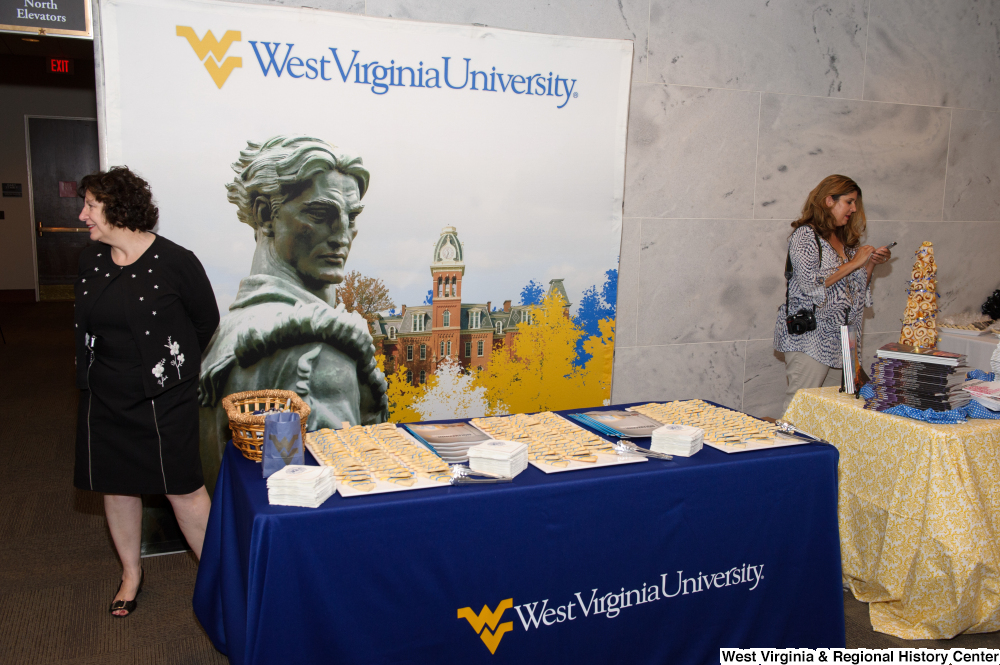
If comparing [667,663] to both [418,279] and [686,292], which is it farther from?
[686,292]

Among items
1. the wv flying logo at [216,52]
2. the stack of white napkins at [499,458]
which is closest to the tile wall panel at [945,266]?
the stack of white napkins at [499,458]

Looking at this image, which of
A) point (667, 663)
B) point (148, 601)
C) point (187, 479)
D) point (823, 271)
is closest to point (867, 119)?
point (823, 271)

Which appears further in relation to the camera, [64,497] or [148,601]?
[64,497]

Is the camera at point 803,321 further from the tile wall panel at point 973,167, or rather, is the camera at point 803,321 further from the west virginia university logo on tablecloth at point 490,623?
the west virginia university logo on tablecloth at point 490,623

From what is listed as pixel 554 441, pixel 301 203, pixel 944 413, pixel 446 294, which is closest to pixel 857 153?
pixel 944 413

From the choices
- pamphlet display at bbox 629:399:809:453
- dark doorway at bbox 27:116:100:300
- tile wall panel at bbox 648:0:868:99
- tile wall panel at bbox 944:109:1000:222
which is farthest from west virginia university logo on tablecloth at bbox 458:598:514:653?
dark doorway at bbox 27:116:100:300

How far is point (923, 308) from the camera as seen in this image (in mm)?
2607

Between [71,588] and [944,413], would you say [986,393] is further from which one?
[71,588]

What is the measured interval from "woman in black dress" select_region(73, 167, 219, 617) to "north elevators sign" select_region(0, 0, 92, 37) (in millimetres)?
719

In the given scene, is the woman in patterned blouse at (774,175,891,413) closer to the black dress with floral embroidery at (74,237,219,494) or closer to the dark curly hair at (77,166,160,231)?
the black dress with floral embroidery at (74,237,219,494)

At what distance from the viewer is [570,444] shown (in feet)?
7.12

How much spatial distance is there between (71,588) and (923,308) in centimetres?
345

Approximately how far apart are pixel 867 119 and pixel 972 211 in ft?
3.39

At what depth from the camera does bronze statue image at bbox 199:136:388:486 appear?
2.95 metres
